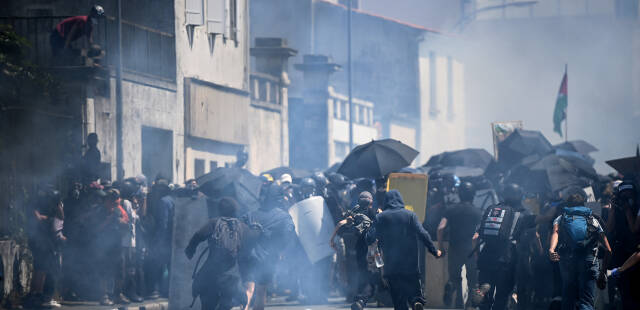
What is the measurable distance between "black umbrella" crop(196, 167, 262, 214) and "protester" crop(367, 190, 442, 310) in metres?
3.70

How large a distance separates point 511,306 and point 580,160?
5613mm

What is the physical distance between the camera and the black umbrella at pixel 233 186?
51.2 ft

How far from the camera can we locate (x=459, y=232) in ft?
48.7

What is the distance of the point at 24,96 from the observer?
749 inches

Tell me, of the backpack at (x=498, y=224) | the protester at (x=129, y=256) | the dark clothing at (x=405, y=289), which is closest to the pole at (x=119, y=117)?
the protester at (x=129, y=256)

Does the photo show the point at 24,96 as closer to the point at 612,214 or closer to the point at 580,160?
the point at 580,160

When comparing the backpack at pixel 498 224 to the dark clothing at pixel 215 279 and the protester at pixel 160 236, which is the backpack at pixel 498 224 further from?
the protester at pixel 160 236

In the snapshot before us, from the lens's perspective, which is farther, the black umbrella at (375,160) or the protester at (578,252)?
the black umbrella at (375,160)

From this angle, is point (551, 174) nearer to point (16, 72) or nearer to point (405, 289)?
point (405, 289)

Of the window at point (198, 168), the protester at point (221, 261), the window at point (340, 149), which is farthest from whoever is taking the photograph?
the window at point (340, 149)

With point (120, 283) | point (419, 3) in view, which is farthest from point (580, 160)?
point (419, 3)

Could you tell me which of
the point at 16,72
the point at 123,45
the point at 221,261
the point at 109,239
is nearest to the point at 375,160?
the point at 109,239

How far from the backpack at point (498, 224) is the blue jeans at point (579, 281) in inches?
35.6

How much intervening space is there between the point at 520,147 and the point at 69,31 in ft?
28.7
